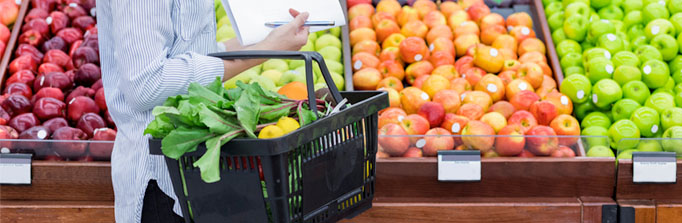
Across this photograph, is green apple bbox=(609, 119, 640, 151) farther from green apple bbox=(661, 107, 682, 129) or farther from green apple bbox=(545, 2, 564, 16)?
green apple bbox=(545, 2, 564, 16)

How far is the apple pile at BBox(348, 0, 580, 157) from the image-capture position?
2131mm

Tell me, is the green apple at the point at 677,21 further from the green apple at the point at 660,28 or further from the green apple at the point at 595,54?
the green apple at the point at 595,54

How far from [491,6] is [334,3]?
6.52 ft

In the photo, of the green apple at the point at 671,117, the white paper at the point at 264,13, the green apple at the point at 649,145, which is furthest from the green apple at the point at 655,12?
the white paper at the point at 264,13

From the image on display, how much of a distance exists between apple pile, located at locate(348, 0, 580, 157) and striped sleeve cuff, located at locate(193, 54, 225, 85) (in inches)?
33.5

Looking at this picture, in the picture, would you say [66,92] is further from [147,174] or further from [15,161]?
[147,174]

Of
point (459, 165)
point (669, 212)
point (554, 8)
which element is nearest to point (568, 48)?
point (554, 8)

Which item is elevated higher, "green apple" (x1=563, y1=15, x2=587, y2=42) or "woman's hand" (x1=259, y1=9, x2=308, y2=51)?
"woman's hand" (x1=259, y1=9, x2=308, y2=51)

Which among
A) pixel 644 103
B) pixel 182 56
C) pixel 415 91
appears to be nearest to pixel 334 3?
pixel 182 56

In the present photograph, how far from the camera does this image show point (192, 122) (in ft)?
3.67

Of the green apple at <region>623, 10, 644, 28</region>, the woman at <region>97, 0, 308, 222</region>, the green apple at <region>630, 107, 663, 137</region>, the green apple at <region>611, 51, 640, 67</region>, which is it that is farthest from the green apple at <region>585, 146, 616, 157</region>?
the green apple at <region>623, 10, 644, 28</region>

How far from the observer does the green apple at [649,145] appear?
6.81 feet

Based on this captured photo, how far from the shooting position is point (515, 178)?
2.12 metres

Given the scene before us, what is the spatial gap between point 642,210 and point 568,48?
3.91 ft
